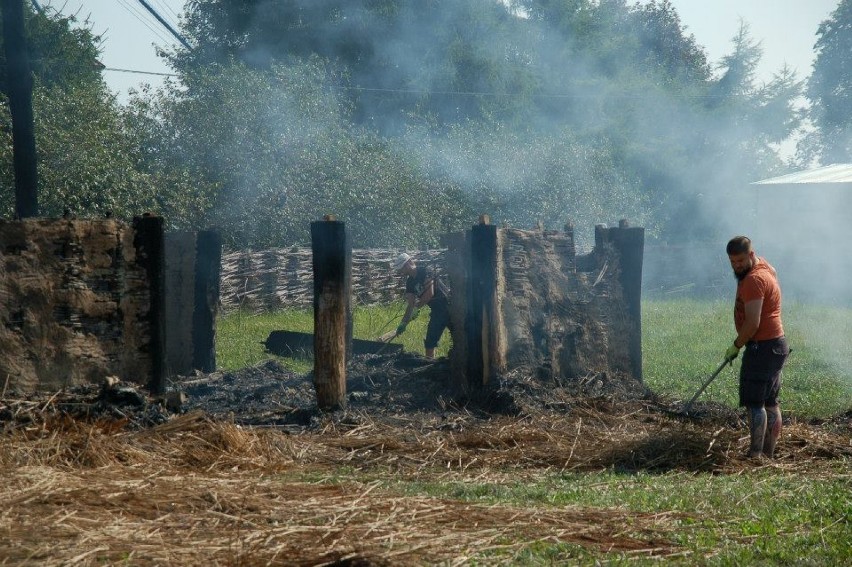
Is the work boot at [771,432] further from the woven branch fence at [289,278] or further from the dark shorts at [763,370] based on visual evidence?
the woven branch fence at [289,278]

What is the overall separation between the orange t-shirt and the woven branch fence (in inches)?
516

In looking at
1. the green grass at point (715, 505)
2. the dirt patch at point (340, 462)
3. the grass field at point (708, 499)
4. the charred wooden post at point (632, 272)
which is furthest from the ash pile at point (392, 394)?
the green grass at point (715, 505)

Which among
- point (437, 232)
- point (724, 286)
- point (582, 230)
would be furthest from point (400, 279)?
point (724, 286)

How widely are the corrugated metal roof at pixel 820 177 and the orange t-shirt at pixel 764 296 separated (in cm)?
2428

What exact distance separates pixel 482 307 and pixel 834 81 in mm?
42222

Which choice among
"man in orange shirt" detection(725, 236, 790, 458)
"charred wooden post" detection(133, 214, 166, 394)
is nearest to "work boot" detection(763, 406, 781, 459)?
"man in orange shirt" detection(725, 236, 790, 458)

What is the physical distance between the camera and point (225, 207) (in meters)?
25.4

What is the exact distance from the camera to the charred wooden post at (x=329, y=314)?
909 cm

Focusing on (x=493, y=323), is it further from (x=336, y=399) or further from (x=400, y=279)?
(x=400, y=279)

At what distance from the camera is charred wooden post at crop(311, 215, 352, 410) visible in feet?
29.8

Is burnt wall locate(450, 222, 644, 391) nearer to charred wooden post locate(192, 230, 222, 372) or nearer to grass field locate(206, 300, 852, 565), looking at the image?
grass field locate(206, 300, 852, 565)

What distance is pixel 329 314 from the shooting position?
29.8 ft

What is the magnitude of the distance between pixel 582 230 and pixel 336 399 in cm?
2321

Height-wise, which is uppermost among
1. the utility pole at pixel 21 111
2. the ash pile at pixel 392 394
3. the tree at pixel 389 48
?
the tree at pixel 389 48
